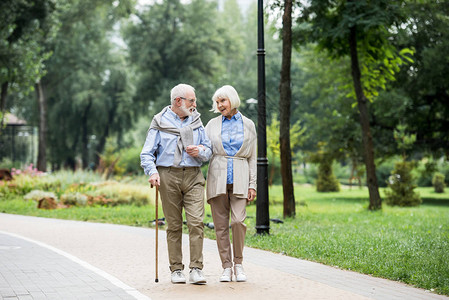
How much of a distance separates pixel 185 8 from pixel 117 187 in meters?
29.2

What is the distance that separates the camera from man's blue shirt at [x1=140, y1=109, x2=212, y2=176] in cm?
660

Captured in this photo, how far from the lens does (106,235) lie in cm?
1193

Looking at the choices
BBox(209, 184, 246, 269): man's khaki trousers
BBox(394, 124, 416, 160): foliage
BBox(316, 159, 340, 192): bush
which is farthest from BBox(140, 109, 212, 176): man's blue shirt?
BBox(316, 159, 340, 192): bush

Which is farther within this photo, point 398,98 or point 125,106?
point 125,106

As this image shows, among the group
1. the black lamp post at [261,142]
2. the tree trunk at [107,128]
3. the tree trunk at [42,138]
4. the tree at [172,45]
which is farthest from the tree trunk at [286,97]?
the tree trunk at [107,128]

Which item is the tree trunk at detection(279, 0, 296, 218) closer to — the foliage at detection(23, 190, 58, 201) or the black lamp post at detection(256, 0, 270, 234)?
the black lamp post at detection(256, 0, 270, 234)

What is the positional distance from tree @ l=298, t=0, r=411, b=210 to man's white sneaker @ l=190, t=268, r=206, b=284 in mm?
11827

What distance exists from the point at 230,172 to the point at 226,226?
0.62 m

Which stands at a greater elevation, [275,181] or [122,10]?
[122,10]

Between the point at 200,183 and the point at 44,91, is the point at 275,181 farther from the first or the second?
the point at 200,183

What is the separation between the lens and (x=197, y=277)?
6.60 m

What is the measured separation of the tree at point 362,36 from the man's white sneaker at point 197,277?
11827 millimetres

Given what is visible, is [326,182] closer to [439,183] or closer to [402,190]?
[439,183]

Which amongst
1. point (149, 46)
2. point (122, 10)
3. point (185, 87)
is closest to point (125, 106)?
point (149, 46)
